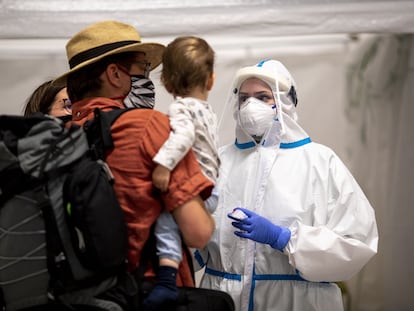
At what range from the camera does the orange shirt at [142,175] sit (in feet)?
3.61

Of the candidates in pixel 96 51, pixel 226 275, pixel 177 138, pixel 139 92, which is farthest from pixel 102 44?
pixel 226 275

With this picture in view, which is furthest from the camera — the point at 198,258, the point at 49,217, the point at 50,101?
the point at 50,101

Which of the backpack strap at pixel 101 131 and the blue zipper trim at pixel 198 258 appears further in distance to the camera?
the blue zipper trim at pixel 198 258

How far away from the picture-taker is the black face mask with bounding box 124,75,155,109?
1.33 meters

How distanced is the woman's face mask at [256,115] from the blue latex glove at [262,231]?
29 centimetres

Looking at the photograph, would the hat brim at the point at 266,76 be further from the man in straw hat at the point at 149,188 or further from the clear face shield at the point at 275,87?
the man in straw hat at the point at 149,188

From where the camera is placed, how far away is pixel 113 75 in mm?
1286

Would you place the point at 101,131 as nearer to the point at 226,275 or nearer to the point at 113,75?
the point at 113,75

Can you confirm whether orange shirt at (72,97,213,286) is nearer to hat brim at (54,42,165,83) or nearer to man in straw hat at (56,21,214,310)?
man in straw hat at (56,21,214,310)

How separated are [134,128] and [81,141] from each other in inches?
4.7

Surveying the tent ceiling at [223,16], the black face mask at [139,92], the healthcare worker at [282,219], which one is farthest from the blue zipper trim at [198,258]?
the tent ceiling at [223,16]

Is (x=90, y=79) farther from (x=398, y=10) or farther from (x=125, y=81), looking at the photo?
(x=398, y=10)

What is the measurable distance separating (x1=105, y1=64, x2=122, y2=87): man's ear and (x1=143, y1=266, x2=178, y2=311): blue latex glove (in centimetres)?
46

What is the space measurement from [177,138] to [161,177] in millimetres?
87
